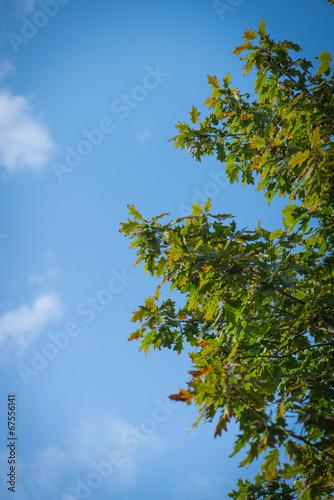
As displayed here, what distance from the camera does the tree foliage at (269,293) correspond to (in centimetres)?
262

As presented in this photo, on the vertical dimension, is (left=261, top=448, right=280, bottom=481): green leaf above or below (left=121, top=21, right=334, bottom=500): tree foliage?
below

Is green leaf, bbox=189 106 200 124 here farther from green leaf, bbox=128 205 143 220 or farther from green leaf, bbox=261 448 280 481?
green leaf, bbox=261 448 280 481

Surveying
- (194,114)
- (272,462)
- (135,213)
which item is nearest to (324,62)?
(194,114)

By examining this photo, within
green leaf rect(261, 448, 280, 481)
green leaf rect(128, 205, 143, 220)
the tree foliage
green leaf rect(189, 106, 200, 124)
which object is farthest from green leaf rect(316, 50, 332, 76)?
green leaf rect(261, 448, 280, 481)

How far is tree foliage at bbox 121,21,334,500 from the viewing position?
262 cm

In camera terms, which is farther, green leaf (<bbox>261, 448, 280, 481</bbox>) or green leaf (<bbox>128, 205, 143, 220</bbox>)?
green leaf (<bbox>128, 205, 143, 220</bbox>)

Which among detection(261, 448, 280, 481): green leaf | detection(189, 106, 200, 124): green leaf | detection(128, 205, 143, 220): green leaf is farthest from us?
detection(189, 106, 200, 124): green leaf

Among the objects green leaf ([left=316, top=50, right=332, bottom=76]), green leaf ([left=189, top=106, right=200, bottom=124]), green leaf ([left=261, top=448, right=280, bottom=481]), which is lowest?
green leaf ([left=261, top=448, right=280, bottom=481])

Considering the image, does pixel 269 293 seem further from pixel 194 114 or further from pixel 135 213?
pixel 194 114

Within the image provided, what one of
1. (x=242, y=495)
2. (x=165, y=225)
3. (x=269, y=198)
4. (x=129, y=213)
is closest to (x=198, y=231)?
(x=165, y=225)

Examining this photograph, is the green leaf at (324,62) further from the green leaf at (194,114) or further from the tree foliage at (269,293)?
the green leaf at (194,114)

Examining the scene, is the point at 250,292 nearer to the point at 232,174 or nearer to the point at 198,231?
the point at 198,231

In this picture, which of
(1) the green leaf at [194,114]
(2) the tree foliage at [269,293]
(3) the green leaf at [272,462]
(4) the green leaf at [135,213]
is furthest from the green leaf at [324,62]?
(3) the green leaf at [272,462]

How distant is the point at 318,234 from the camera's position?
3.85m
